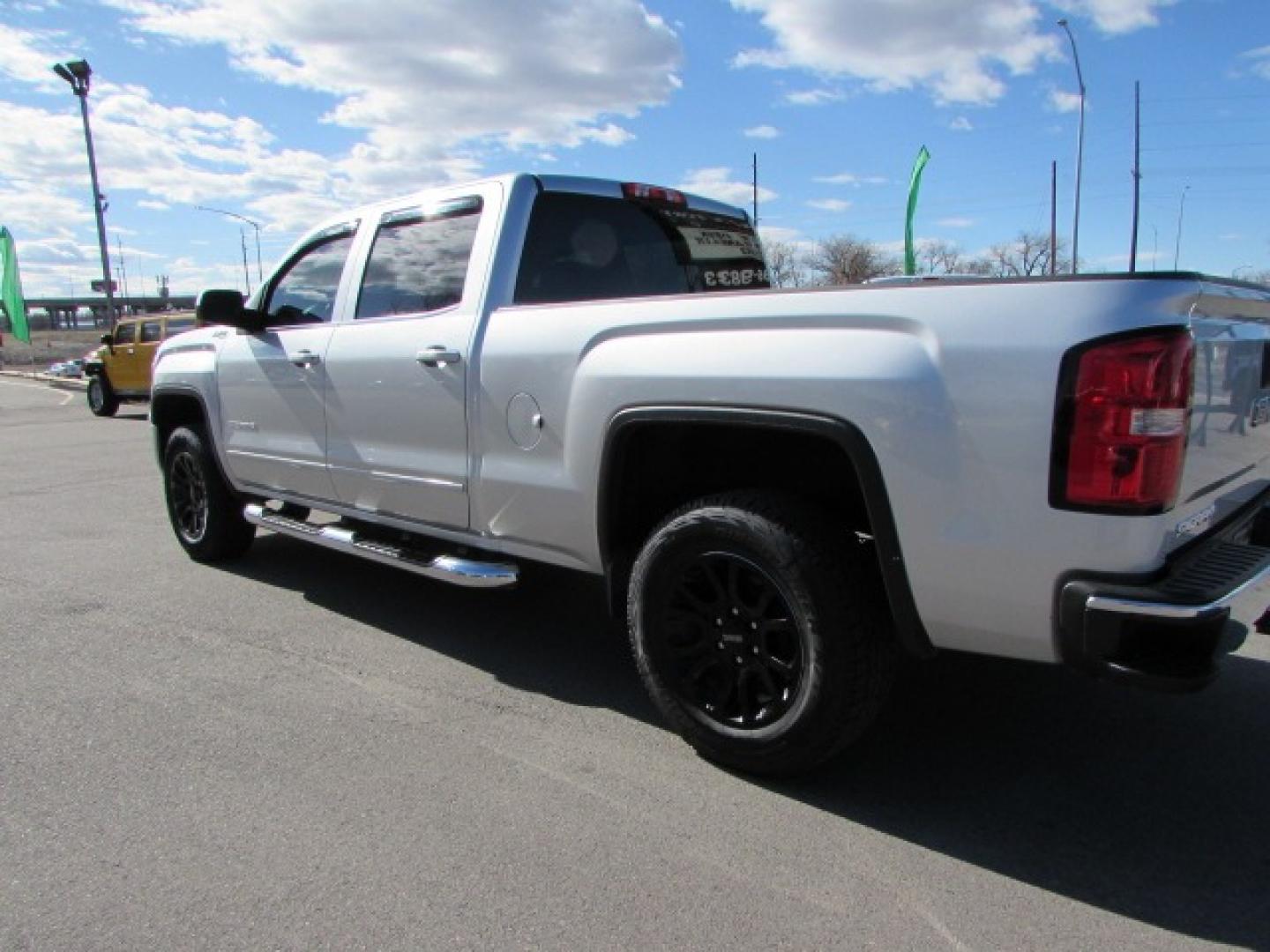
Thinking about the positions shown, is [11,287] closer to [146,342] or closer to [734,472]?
[146,342]

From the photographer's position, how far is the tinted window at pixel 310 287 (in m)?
4.78

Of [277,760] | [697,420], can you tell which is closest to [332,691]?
[277,760]

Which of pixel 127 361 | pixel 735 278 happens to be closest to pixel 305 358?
pixel 735 278

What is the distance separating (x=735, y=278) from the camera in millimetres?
4914

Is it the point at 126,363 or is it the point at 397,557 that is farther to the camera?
the point at 126,363

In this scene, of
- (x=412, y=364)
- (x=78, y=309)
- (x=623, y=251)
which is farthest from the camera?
(x=78, y=309)

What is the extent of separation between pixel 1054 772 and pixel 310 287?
4.10 m

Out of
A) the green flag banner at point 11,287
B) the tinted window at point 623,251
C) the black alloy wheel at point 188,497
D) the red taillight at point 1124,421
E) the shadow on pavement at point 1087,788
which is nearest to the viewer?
the red taillight at point 1124,421

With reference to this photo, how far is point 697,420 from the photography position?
292 cm

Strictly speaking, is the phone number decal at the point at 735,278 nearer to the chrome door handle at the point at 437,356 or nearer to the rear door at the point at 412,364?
the rear door at the point at 412,364

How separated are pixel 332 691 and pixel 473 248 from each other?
191 cm

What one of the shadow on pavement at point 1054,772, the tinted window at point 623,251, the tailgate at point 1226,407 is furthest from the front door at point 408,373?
the tailgate at point 1226,407

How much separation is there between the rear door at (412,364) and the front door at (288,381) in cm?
18

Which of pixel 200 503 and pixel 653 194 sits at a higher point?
pixel 653 194
